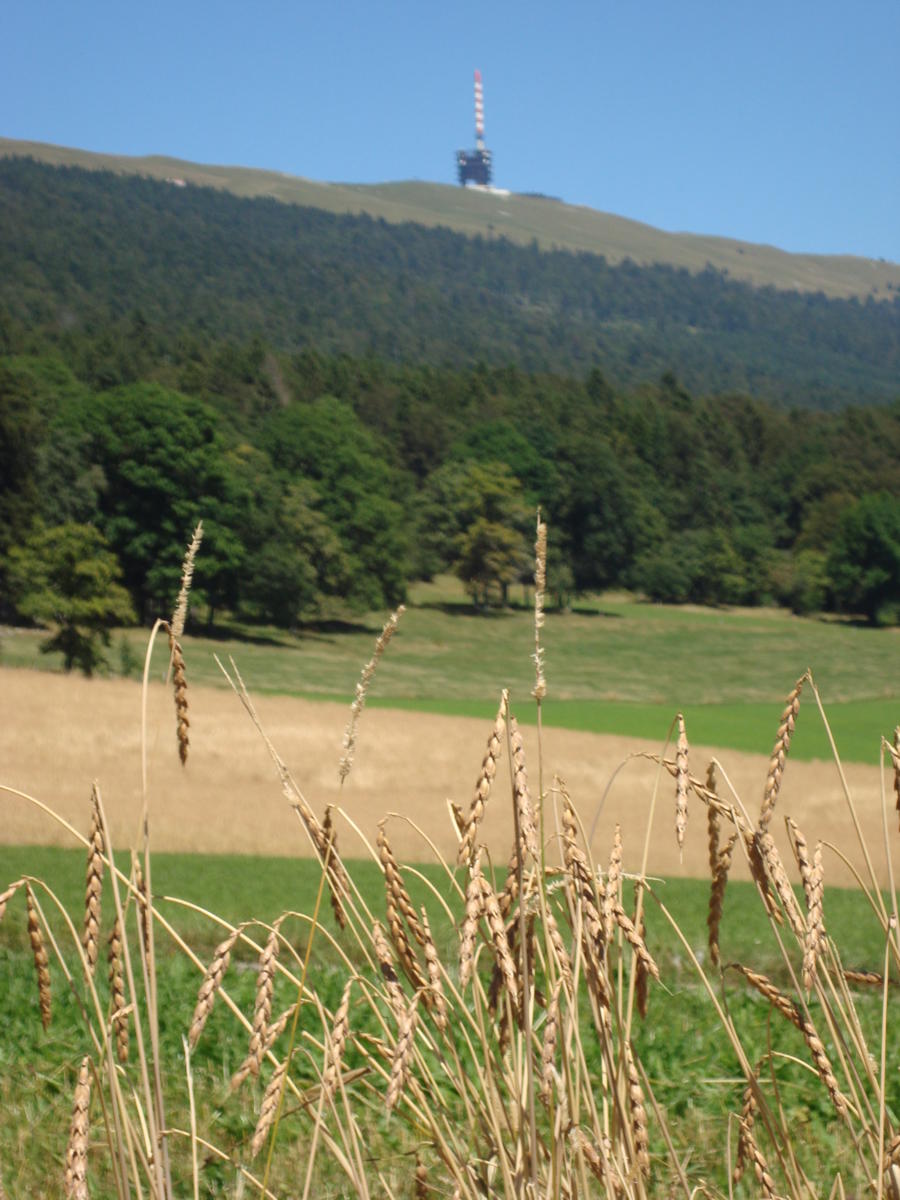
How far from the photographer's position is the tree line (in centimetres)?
4894

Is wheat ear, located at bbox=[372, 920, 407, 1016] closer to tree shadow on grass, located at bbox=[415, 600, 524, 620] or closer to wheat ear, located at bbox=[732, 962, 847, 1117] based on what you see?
wheat ear, located at bbox=[732, 962, 847, 1117]

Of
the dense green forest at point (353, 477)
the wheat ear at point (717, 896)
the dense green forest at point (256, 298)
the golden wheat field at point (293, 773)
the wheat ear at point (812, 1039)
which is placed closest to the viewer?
the wheat ear at point (812, 1039)

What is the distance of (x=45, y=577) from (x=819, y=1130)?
34.8 m

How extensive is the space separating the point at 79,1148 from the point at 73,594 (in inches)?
1413

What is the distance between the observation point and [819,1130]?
12.4 feet

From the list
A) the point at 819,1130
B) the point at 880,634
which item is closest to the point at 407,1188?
the point at 819,1130

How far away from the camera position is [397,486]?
7006cm

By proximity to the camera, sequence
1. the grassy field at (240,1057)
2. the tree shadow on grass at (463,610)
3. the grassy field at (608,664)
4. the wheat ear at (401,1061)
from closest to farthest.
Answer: the wheat ear at (401,1061), the grassy field at (240,1057), the grassy field at (608,664), the tree shadow on grass at (463,610)

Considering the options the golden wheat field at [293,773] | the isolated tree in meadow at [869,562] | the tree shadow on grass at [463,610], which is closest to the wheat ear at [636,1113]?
the golden wheat field at [293,773]

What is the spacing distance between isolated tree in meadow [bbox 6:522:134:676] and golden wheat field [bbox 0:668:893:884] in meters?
9.20

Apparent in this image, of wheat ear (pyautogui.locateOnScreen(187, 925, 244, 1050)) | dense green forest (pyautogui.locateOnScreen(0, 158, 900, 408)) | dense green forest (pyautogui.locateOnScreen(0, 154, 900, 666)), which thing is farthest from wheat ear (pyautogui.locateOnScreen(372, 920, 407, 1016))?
dense green forest (pyautogui.locateOnScreen(0, 158, 900, 408))

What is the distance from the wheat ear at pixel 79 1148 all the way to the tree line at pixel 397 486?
34.9m

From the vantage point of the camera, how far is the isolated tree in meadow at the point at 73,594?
115 ft

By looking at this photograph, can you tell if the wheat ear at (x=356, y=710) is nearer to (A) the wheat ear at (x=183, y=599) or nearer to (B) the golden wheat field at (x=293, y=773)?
(A) the wheat ear at (x=183, y=599)
